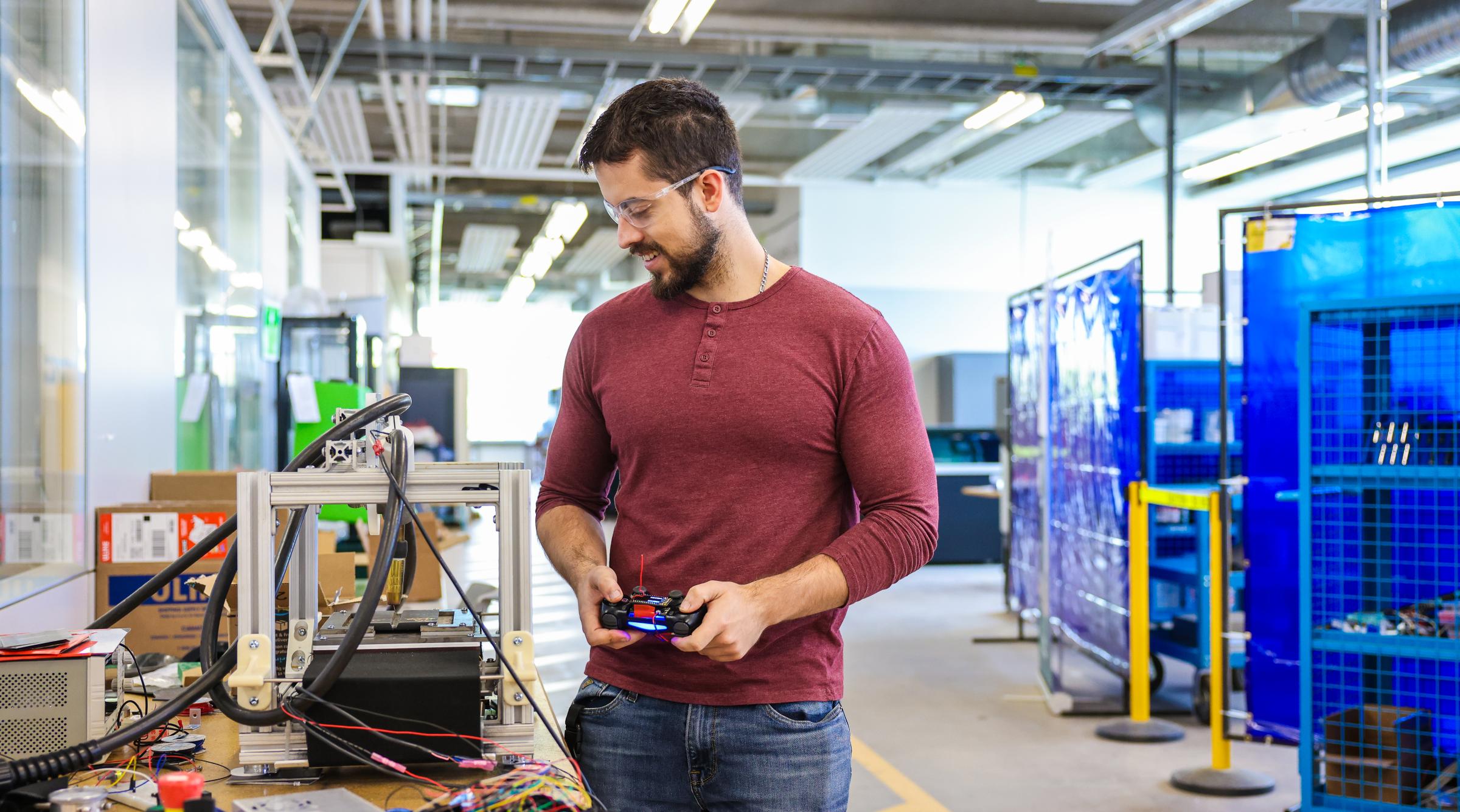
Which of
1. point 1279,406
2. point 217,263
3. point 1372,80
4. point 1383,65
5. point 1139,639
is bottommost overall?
point 1139,639

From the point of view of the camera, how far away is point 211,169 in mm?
5086

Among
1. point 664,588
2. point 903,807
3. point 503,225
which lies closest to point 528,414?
point 503,225

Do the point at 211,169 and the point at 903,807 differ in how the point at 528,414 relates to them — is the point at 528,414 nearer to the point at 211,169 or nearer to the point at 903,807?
the point at 211,169

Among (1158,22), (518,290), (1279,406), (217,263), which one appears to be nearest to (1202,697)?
(1279,406)

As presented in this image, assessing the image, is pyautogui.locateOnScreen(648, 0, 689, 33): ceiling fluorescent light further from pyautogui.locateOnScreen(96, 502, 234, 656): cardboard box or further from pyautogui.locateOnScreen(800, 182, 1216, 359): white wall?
pyautogui.locateOnScreen(800, 182, 1216, 359): white wall

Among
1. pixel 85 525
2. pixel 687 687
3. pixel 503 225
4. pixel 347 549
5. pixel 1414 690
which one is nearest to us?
pixel 687 687

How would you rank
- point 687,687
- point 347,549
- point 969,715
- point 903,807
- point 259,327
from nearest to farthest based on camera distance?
point 687,687, point 903,807, point 347,549, point 969,715, point 259,327

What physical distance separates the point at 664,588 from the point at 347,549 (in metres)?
3.25

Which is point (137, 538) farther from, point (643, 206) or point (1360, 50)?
point (1360, 50)

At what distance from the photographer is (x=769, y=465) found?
129 cm

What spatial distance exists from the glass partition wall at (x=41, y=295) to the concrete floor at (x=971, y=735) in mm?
2230

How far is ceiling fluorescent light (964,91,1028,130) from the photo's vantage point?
7395 millimetres

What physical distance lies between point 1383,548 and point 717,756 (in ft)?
8.82

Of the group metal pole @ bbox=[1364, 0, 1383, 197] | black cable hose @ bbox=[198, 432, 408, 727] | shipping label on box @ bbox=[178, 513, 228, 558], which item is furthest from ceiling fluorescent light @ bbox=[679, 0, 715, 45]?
black cable hose @ bbox=[198, 432, 408, 727]
